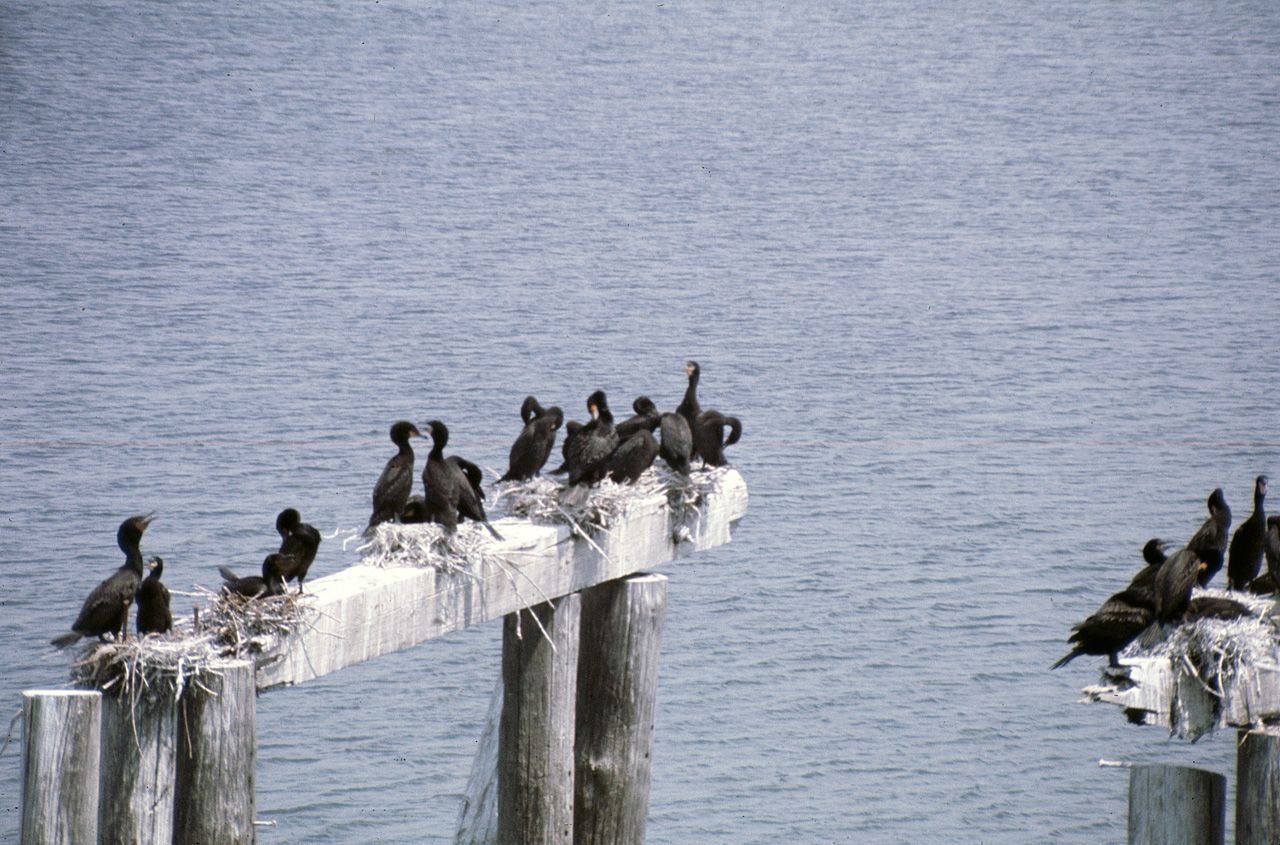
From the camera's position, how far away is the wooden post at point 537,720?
569cm

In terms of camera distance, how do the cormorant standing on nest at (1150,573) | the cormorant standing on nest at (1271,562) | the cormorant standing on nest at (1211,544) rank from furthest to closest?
the cormorant standing on nest at (1271,562) < the cormorant standing on nest at (1211,544) < the cormorant standing on nest at (1150,573)

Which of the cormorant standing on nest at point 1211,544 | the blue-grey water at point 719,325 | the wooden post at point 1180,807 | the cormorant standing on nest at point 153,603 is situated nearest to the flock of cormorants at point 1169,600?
the cormorant standing on nest at point 1211,544

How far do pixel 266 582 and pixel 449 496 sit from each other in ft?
2.27

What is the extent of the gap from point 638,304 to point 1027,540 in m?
8.37

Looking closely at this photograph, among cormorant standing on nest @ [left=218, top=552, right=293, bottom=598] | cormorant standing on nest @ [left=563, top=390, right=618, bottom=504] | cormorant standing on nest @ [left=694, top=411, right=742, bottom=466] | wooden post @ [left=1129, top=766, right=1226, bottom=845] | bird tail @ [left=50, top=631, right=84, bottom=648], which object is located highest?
cormorant standing on nest @ [left=694, top=411, right=742, bottom=466]

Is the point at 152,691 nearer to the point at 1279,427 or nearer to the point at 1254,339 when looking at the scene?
the point at 1279,427

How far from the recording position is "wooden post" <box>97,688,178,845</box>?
3.84 metres

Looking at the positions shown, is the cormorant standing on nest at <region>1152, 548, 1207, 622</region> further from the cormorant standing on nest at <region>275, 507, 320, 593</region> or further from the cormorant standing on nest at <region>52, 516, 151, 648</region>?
the cormorant standing on nest at <region>52, 516, 151, 648</region>

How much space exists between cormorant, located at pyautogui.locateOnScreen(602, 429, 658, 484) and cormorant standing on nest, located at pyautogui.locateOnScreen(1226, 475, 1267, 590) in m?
2.48

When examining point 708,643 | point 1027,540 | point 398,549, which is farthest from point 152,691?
point 1027,540

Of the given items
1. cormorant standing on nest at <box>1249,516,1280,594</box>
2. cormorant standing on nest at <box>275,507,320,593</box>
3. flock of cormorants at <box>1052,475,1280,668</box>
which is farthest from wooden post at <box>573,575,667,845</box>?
cormorant standing on nest at <box>1249,516,1280,594</box>

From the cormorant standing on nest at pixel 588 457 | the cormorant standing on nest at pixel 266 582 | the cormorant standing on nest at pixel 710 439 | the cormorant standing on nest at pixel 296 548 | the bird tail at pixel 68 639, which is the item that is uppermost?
the cormorant standing on nest at pixel 710 439

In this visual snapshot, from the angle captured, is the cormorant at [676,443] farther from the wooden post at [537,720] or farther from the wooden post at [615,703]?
the wooden post at [537,720]

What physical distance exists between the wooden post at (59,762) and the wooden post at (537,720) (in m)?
2.01
